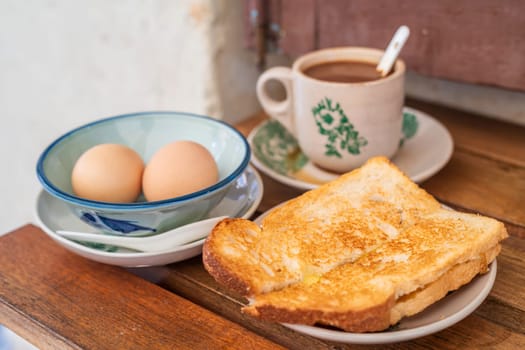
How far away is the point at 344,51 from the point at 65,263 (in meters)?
0.57

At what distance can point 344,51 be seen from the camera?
0.99 metres

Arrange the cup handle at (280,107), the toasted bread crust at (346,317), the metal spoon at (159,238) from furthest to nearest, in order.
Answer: the cup handle at (280,107) < the metal spoon at (159,238) < the toasted bread crust at (346,317)

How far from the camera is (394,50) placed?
2.98ft

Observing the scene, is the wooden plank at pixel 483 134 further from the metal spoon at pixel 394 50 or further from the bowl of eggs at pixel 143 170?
the bowl of eggs at pixel 143 170

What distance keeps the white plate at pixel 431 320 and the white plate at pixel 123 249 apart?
8.0 inches

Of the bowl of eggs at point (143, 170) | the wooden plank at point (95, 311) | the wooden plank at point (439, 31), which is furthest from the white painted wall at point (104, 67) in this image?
the wooden plank at point (95, 311)

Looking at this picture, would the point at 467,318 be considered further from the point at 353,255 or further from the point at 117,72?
the point at 117,72

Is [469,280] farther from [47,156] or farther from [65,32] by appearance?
A: [65,32]

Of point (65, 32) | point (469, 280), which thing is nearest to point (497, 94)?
point (469, 280)

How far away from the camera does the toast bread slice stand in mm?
549

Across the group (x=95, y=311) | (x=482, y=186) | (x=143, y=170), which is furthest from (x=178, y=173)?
(x=482, y=186)

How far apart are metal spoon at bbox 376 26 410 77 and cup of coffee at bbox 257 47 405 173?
11mm

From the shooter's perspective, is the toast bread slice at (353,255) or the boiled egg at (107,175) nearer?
the toast bread slice at (353,255)

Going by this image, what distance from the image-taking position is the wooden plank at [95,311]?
622mm
